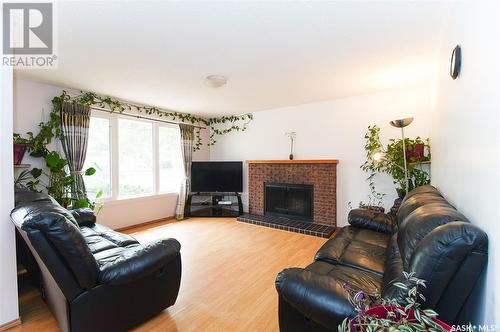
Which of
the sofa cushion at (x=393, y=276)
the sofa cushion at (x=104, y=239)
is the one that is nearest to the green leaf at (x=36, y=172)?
the sofa cushion at (x=104, y=239)

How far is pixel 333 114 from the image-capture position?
13.8 feet

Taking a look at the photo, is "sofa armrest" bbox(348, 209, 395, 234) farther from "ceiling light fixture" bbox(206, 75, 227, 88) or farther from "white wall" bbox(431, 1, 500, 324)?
"ceiling light fixture" bbox(206, 75, 227, 88)

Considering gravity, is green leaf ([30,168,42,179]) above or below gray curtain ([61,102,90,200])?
below

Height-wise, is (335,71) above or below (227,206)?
above

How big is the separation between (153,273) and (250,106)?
3.65 m

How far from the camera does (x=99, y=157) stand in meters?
3.92

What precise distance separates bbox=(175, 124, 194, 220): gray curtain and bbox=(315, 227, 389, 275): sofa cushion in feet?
11.6

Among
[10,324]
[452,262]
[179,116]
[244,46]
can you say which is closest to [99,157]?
[179,116]

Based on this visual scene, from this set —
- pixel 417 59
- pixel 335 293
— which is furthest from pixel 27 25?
pixel 417 59

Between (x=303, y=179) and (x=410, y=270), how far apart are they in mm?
3473

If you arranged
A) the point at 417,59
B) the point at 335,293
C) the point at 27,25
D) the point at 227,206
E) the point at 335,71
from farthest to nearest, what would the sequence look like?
the point at 227,206 → the point at 335,71 → the point at 417,59 → the point at 27,25 → the point at 335,293

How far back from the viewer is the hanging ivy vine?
362 centimetres

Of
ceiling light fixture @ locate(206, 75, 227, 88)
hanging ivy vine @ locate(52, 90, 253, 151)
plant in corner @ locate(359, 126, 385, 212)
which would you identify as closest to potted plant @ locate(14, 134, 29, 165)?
hanging ivy vine @ locate(52, 90, 253, 151)

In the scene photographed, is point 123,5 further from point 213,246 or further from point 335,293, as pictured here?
point 213,246
